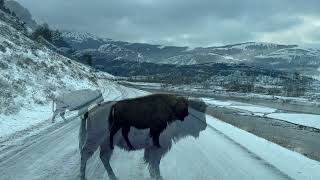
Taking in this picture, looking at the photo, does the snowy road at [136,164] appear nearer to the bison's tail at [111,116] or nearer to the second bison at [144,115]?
the second bison at [144,115]

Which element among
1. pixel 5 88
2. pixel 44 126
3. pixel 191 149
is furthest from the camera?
pixel 5 88

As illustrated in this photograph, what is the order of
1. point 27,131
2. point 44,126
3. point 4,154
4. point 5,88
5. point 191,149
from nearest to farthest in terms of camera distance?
point 4,154
point 191,149
point 27,131
point 44,126
point 5,88

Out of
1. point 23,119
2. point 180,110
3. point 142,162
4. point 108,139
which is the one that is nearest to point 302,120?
point 23,119

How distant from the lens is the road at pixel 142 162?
977 centimetres

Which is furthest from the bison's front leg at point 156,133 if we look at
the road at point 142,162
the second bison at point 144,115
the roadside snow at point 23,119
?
the roadside snow at point 23,119

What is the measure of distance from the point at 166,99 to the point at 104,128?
1.35 metres

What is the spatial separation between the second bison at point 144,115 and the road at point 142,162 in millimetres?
725

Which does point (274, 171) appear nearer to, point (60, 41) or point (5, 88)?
point (5, 88)

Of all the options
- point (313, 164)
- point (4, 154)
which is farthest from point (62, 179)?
point (313, 164)

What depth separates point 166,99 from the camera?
31.7 feet

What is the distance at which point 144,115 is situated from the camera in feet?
30.3

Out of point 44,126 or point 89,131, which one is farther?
point 44,126

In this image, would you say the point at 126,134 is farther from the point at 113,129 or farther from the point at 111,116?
the point at 111,116

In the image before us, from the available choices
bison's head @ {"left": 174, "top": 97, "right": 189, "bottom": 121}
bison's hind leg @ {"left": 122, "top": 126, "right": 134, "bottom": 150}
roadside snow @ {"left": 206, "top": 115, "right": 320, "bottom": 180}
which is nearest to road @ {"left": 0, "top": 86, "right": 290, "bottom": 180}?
roadside snow @ {"left": 206, "top": 115, "right": 320, "bottom": 180}
